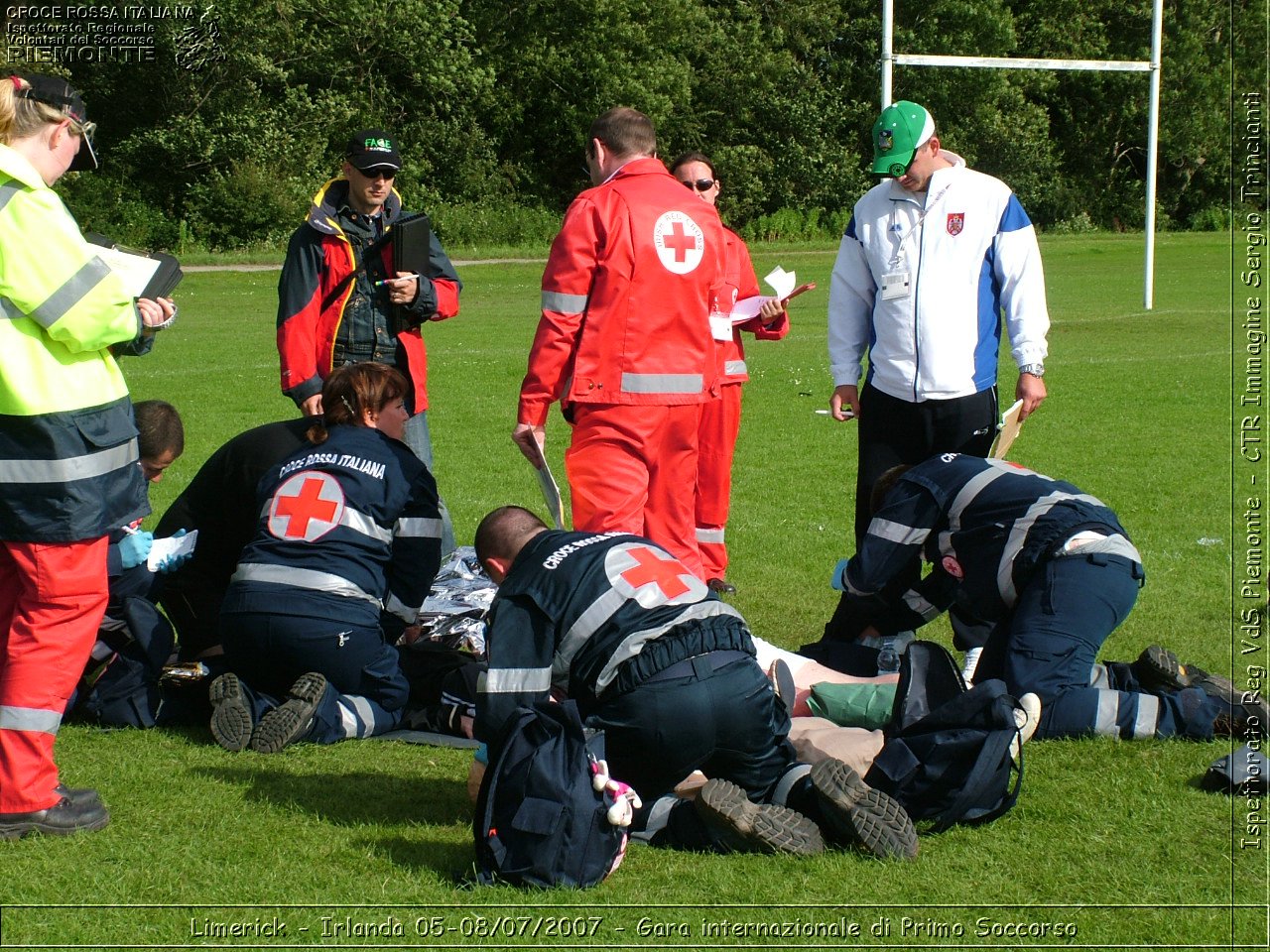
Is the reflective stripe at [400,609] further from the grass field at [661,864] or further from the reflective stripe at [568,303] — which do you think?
the reflective stripe at [568,303]

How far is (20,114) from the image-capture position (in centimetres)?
412

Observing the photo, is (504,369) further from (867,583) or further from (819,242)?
(819,242)

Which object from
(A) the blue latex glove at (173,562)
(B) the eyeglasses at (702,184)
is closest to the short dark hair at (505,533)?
(A) the blue latex glove at (173,562)

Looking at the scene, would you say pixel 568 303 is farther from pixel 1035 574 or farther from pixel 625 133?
pixel 1035 574

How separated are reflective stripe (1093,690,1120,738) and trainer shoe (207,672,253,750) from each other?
3.09 meters

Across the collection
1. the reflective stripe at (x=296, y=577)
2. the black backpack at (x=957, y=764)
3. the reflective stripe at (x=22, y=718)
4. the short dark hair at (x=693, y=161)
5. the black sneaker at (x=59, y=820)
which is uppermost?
the short dark hair at (x=693, y=161)

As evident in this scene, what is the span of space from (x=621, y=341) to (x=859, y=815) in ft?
7.98

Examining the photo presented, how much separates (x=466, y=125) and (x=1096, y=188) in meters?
20.3

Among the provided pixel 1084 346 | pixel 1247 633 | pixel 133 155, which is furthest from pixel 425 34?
pixel 1247 633

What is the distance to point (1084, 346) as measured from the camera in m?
19.5

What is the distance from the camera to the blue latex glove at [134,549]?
554cm

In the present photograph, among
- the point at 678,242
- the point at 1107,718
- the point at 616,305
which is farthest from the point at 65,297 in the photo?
the point at 1107,718

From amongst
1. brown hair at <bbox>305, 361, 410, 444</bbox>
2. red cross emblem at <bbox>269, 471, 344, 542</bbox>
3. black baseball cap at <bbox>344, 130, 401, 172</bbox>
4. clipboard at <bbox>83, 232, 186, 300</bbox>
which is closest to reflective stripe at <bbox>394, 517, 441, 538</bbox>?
red cross emblem at <bbox>269, 471, 344, 542</bbox>

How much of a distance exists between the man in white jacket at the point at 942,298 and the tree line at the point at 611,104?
2661 cm
